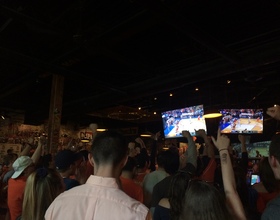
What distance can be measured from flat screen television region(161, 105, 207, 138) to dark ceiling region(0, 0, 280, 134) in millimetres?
987

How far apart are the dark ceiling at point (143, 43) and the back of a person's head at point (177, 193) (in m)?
2.21

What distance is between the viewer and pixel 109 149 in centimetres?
159

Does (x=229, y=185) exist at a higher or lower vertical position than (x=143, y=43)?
lower

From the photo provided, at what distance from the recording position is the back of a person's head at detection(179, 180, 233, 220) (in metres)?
1.41

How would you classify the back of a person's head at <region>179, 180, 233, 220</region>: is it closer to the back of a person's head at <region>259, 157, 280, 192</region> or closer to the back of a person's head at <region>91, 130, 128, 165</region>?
the back of a person's head at <region>91, 130, 128, 165</region>

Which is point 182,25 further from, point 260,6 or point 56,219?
point 56,219

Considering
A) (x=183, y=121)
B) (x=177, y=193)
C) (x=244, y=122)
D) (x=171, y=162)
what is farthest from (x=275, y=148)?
(x=244, y=122)

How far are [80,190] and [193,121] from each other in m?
5.37

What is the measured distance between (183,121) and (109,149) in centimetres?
535

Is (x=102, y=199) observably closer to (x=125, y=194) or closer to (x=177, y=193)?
(x=125, y=194)

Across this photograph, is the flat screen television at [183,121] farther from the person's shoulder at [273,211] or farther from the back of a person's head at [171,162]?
the person's shoulder at [273,211]

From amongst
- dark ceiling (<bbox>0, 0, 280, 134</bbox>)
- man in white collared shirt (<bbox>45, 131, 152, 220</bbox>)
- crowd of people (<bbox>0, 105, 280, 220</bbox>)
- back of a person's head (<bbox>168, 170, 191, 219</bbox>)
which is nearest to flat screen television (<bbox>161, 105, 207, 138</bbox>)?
dark ceiling (<bbox>0, 0, 280, 134</bbox>)

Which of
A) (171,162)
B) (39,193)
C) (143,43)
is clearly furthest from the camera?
(143,43)

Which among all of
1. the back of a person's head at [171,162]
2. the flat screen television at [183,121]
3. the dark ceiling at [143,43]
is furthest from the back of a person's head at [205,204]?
the flat screen television at [183,121]
